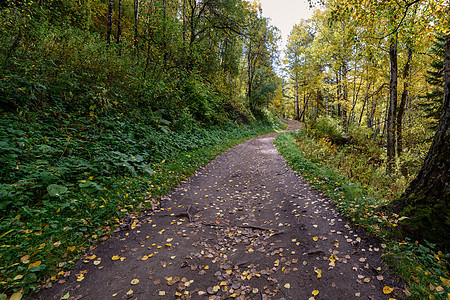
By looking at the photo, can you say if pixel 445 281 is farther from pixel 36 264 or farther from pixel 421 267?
pixel 36 264

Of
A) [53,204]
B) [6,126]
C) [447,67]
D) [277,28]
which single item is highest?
[277,28]

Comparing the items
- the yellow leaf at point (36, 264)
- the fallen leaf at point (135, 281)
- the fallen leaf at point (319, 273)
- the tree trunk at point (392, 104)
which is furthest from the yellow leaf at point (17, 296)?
the tree trunk at point (392, 104)

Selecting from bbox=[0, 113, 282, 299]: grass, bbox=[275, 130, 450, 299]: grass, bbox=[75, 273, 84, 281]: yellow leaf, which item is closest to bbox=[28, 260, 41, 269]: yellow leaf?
bbox=[0, 113, 282, 299]: grass

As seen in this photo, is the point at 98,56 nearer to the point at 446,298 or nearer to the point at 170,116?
the point at 170,116

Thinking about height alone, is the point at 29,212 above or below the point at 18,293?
above

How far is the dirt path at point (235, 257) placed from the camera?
8.41 ft

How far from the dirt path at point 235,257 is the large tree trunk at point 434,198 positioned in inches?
27.4

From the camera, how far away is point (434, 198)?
2.86 meters

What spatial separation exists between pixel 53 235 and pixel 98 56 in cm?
747

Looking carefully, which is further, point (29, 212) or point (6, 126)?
point (6, 126)

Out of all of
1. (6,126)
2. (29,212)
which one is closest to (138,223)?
(29,212)

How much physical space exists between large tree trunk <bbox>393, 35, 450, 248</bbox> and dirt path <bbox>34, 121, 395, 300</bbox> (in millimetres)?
697

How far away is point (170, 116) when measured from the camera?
10094mm

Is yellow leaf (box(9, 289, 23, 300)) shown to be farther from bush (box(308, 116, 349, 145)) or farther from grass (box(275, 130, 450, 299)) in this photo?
bush (box(308, 116, 349, 145))
